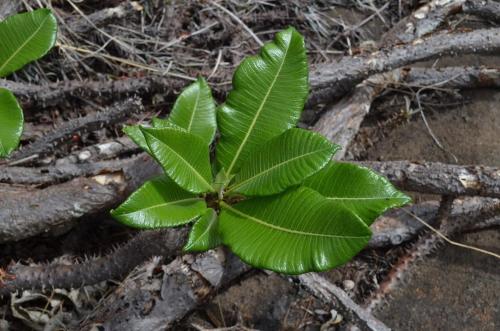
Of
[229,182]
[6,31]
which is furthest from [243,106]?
[6,31]

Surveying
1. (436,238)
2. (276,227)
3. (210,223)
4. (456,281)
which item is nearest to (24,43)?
(210,223)

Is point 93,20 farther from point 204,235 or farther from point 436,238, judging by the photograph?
point 436,238

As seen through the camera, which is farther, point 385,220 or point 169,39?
point 169,39

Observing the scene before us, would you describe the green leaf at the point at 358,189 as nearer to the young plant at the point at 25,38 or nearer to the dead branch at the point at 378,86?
the dead branch at the point at 378,86

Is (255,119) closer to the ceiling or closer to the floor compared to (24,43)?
closer to the floor

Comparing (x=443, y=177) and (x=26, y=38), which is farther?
(x=443, y=177)

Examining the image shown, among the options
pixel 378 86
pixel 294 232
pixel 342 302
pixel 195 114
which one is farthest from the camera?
pixel 378 86

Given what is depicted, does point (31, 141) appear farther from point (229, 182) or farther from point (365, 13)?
point (365, 13)

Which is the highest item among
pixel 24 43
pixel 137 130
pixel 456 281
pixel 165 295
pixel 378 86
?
pixel 24 43
